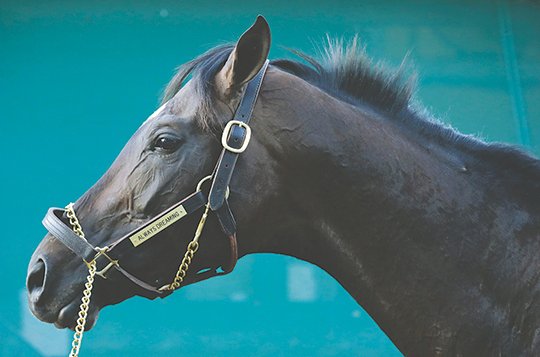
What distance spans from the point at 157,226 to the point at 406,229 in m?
0.64

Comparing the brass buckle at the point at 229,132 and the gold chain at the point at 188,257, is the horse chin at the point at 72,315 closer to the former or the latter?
the gold chain at the point at 188,257

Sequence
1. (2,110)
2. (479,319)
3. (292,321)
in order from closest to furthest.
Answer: (479,319), (292,321), (2,110)

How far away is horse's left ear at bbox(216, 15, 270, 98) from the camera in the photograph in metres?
1.87

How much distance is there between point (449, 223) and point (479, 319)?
9.9 inches

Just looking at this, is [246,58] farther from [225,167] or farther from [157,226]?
[157,226]

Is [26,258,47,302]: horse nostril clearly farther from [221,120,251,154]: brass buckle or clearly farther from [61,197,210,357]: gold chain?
[221,120,251,154]: brass buckle

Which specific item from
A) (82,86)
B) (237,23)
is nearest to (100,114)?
(82,86)

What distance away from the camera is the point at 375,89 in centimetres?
208

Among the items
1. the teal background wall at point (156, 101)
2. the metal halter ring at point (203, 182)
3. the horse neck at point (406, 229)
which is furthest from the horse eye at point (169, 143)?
the teal background wall at point (156, 101)

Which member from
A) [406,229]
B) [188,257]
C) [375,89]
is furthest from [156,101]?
[406,229]

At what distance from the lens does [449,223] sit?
1868 millimetres

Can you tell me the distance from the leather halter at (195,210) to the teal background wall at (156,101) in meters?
2.15

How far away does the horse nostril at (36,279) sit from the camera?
1906 mm

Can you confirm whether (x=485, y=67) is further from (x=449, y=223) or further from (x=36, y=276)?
(x=36, y=276)
